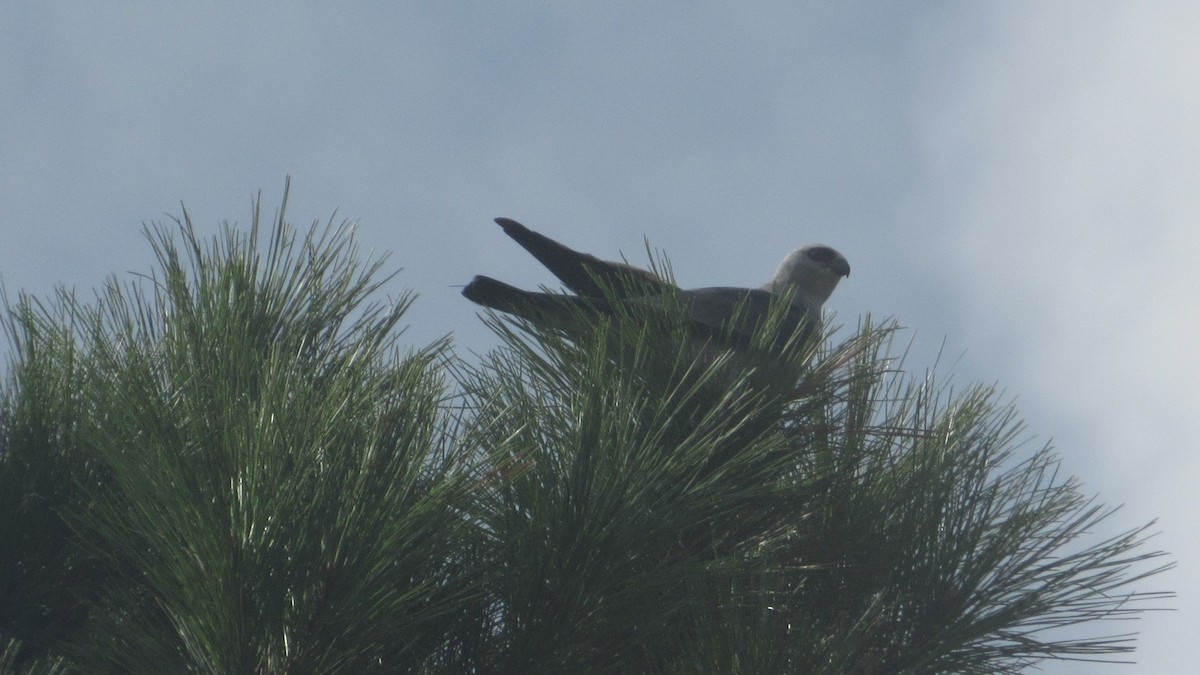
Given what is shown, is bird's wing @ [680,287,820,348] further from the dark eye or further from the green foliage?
the dark eye

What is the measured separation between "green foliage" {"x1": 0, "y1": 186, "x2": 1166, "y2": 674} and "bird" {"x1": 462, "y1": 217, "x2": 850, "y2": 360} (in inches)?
1.6

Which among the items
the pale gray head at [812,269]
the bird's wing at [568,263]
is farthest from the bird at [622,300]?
the pale gray head at [812,269]

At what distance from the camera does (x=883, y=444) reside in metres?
2.25

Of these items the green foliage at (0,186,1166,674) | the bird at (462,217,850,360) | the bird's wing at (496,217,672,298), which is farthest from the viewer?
the bird's wing at (496,217,672,298)

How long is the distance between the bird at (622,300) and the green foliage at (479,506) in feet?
0.13

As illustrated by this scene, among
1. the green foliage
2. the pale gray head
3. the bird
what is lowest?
the green foliage

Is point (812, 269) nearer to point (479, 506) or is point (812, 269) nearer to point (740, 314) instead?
point (740, 314)

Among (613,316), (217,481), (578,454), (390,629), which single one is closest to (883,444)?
(613,316)

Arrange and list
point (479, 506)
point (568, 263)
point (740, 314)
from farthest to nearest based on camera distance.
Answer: point (568, 263)
point (740, 314)
point (479, 506)

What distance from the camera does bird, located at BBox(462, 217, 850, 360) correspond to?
2207 millimetres

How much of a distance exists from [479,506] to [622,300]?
60 centimetres

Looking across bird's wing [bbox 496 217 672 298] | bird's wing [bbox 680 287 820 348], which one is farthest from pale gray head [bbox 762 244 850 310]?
bird's wing [bbox 496 217 672 298]

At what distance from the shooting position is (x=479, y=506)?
1767 mm

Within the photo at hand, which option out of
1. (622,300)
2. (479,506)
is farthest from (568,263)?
(479,506)
